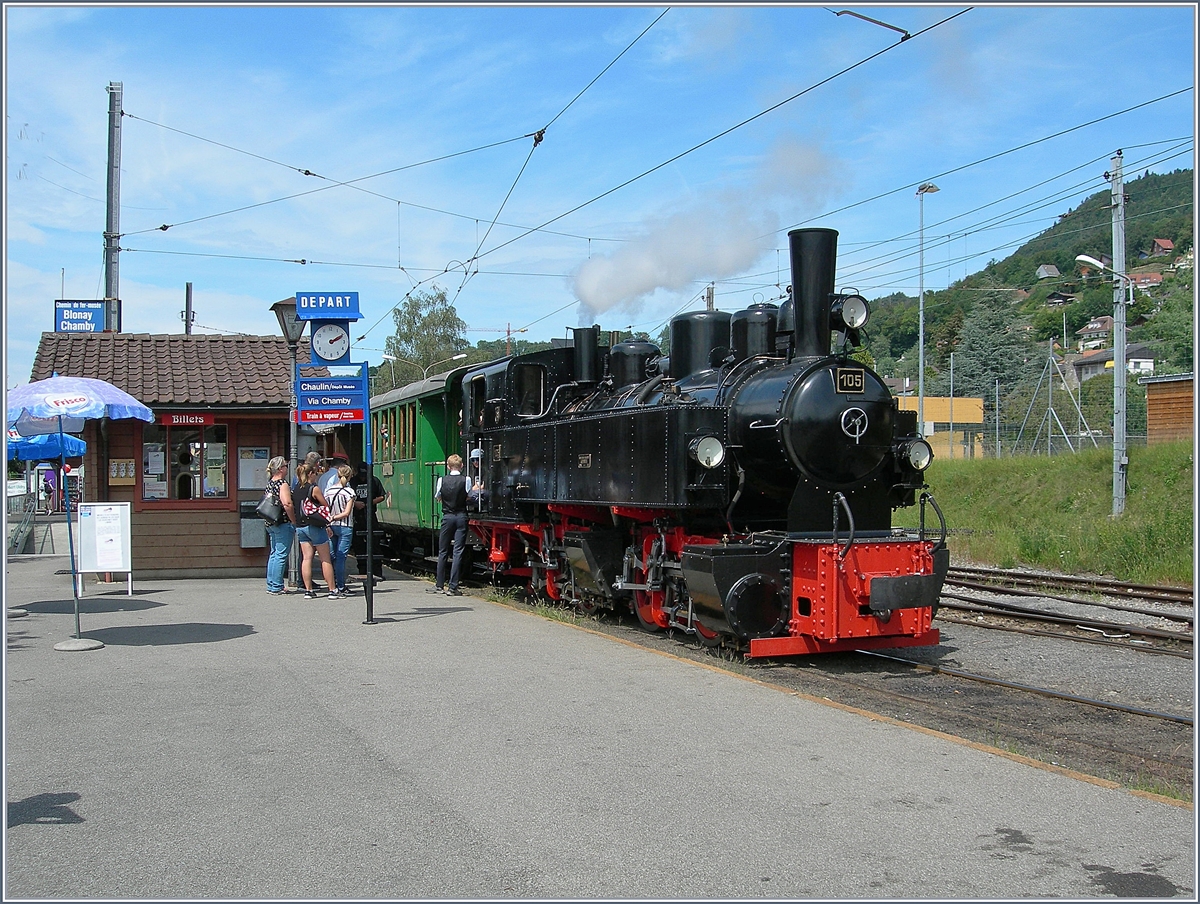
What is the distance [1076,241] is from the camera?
105 metres

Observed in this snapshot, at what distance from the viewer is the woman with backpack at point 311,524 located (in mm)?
12492

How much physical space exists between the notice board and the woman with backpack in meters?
1.95

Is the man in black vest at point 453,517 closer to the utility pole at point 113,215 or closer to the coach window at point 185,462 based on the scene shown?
the coach window at point 185,462

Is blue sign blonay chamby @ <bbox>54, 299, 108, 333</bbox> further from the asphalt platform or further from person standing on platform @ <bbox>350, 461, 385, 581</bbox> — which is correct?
the asphalt platform

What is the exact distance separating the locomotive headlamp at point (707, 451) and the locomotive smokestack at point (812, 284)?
1.06 m

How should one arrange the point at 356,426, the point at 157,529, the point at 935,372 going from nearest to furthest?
1. the point at 157,529
2. the point at 356,426
3. the point at 935,372

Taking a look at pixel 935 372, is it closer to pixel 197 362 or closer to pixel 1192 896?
pixel 197 362

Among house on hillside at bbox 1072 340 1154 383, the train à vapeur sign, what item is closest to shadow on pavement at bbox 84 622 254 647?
the train à vapeur sign

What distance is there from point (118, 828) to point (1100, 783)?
4.54 meters

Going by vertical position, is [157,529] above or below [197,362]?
below

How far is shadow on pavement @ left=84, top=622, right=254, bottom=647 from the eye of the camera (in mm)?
9328

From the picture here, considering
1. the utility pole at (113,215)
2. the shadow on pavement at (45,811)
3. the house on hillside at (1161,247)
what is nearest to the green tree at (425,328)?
Answer: the utility pole at (113,215)

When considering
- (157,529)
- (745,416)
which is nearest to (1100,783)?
(745,416)

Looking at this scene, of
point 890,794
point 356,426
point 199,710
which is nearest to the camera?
point 890,794
